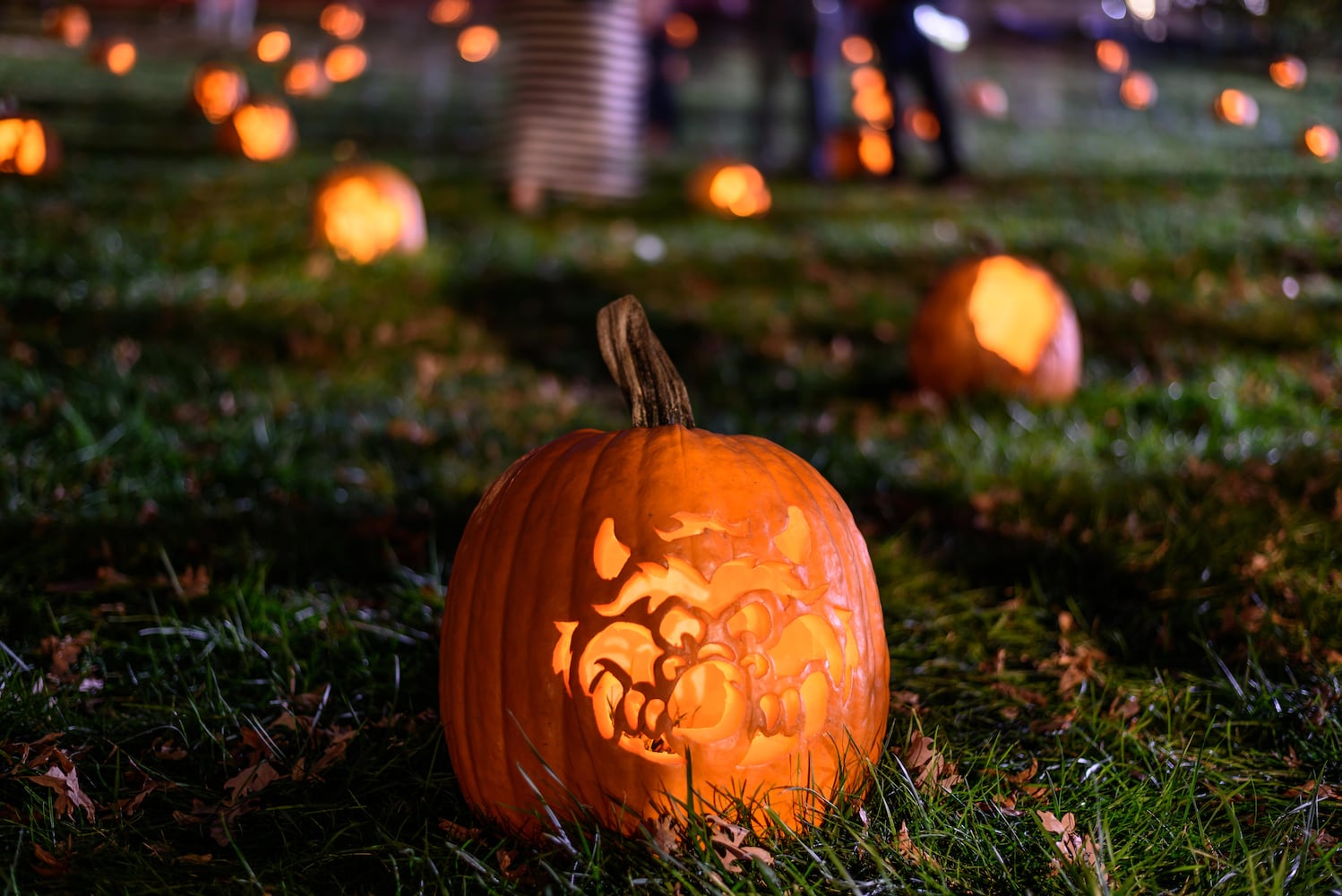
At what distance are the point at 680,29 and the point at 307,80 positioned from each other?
4.75 meters

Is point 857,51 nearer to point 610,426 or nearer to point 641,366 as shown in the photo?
point 610,426

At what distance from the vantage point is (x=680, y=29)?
12875 millimetres

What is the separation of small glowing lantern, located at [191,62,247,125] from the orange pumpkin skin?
9002 mm

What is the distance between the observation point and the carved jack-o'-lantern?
5.01 ft

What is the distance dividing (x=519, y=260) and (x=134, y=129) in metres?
5.79

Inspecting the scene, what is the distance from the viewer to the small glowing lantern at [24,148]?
613 centimetres

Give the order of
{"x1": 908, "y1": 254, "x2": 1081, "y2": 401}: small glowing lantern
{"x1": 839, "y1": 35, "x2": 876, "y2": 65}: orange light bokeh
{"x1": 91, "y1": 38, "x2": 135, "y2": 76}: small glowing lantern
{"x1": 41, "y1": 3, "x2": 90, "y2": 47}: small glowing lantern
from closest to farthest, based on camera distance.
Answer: {"x1": 908, "y1": 254, "x2": 1081, "y2": 401}: small glowing lantern < {"x1": 91, "y1": 38, "x2": 135, "y2": 76}: small glowing lantern < {"x1": 41, "y1": 3, "x2": 90, "y2": 47}: small glowing lantern < {"x1": 839, "y1": 35, "x2": 876, "y2": 65}: orange light bokeh

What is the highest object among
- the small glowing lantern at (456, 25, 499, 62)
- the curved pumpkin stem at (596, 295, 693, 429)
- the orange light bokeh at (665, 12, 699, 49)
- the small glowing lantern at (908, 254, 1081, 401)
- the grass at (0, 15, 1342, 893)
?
the orange light bokeh at (665, 12, 699, 49)

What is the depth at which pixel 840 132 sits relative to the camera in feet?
29.1

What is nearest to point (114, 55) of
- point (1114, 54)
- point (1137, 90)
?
point (1137, 90)

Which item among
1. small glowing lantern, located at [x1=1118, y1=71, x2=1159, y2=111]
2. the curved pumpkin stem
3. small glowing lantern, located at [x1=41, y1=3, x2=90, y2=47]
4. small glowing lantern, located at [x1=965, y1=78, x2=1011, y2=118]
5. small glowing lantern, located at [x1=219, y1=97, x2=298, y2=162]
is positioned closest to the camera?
the curved pumpkin stem

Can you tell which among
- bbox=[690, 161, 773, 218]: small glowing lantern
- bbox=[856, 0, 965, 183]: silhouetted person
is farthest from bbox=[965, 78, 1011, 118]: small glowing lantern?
bbox=[690, 161, 773, 218]: small glowing lantern

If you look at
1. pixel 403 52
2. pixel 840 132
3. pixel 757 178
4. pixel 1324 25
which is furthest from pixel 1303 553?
pixel 403 52

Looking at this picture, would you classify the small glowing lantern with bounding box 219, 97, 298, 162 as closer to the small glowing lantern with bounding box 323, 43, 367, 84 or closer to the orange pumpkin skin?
the small glowing lantern with bounding box 323, 43, 367, 84
